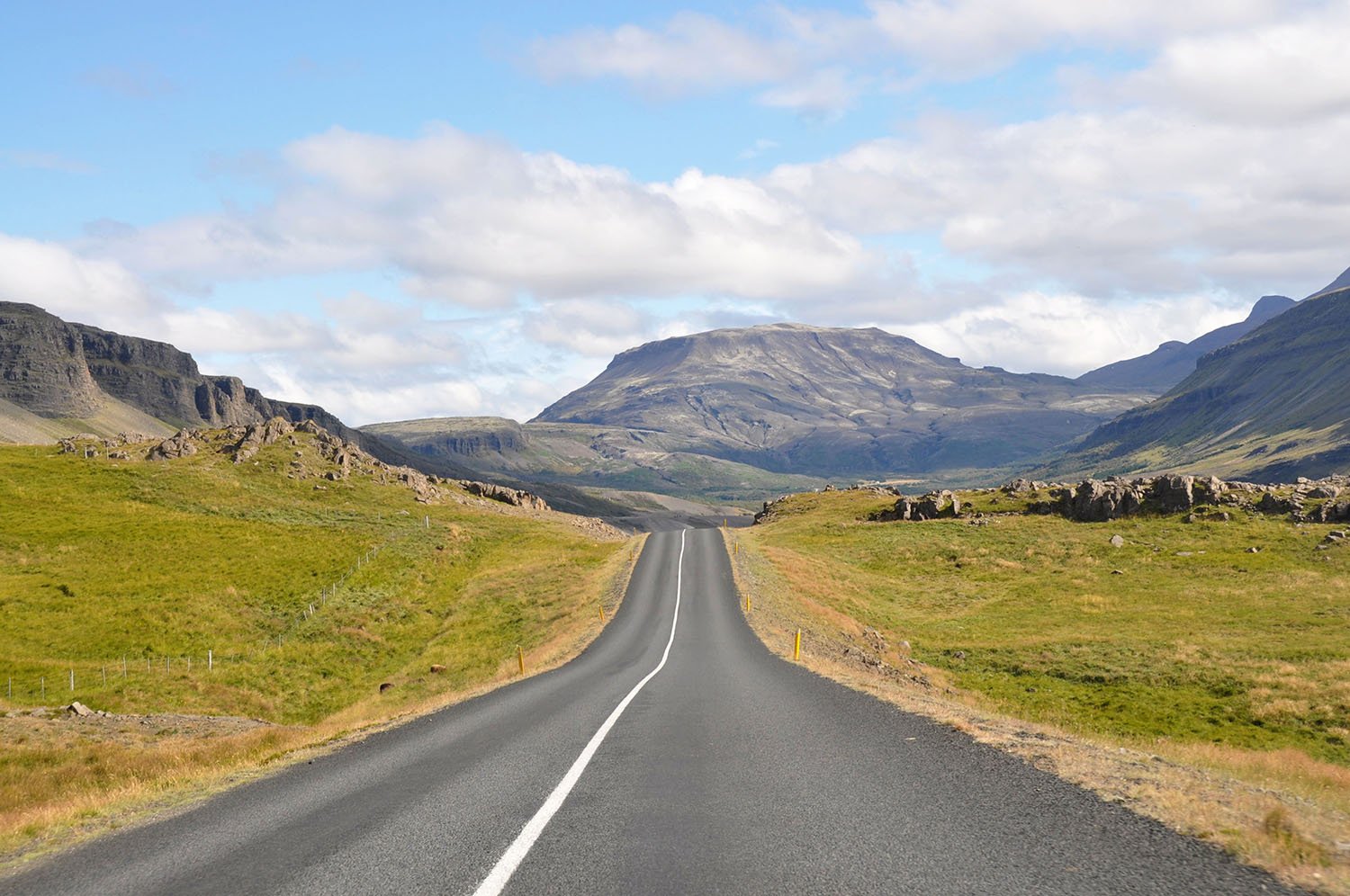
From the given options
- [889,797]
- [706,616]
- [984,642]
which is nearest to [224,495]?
[706,616]

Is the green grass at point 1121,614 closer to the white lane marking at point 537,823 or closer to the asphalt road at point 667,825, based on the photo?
the asphalt road at point 667,825

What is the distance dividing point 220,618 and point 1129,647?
5659 cm

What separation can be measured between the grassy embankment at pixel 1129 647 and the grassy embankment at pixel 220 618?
13.5 meters

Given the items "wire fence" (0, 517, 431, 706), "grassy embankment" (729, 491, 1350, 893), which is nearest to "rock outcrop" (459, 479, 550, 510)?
"grassy embankment" (729, 491, 1350, 893)

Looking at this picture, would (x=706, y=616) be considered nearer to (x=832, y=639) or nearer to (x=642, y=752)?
(x=832, y=639)

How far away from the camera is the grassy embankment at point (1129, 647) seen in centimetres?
1016

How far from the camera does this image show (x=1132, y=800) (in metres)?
9.01

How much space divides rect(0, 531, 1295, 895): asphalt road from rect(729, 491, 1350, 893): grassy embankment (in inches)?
45.8

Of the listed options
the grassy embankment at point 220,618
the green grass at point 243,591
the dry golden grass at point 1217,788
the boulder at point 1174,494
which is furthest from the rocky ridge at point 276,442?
the dry golden grass at point 1217,788

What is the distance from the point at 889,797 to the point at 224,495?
10147cm

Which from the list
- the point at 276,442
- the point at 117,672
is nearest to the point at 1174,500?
the point at 117,672

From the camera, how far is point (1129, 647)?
42000mm

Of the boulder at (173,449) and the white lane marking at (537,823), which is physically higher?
the boulder at (173,449)

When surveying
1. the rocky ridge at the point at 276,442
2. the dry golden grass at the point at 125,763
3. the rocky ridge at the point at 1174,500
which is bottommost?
the dry golden grass at the point at 125,763
